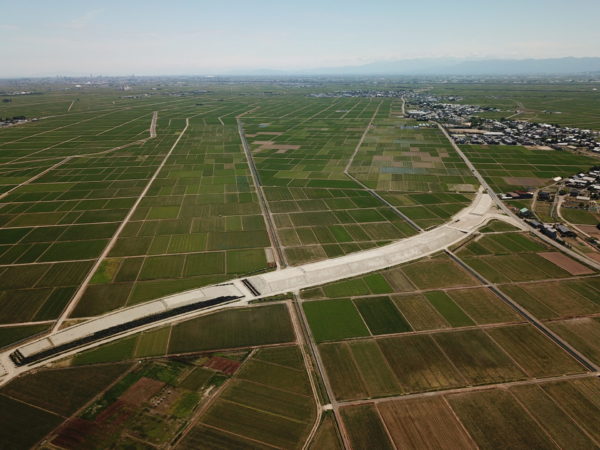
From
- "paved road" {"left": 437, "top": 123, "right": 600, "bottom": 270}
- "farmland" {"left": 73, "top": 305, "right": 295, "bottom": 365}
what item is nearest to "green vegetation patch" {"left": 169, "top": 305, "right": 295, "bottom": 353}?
"farmland" {"left": 73, "top": 305, "right": 295, "bottom": 365}

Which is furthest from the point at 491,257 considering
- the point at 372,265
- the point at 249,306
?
the point at 249,306

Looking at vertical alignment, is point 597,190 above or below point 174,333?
above

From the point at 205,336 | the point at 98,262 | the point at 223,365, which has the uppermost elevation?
the point at 98,262

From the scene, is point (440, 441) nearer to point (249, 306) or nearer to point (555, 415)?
point (555, 415)

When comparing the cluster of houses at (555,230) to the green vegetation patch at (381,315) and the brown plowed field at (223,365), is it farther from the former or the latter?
the brown plowed field at (223,365)

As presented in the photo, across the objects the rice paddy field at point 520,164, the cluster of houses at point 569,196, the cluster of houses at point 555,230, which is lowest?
the cluster of houses at point 555,230

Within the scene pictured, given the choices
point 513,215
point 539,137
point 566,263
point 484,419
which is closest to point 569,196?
point 513,215

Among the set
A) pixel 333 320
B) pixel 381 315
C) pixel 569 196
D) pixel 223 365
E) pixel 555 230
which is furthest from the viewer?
pixel 569 196

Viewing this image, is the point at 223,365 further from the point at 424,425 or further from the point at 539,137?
the point at 539,137

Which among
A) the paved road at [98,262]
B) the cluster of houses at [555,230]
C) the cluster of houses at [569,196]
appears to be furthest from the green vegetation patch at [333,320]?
the cluster of houses at [569,196]
